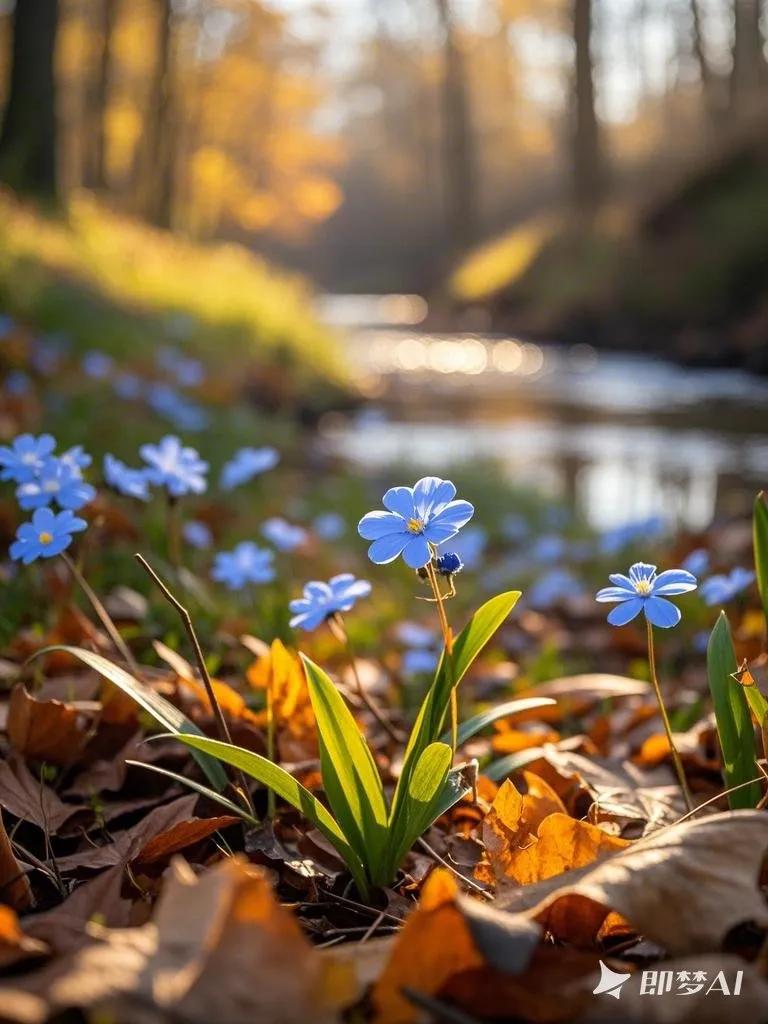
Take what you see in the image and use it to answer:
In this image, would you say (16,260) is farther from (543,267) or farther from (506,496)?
(543,267)

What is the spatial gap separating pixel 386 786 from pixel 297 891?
0.34 meters

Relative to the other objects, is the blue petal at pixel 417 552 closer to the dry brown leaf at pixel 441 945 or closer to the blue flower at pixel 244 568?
the dry brown leaf at pixel 441 945

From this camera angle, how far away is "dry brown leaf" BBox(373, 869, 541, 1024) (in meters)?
0.82

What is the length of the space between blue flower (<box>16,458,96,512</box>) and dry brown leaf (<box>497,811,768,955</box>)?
786 mm

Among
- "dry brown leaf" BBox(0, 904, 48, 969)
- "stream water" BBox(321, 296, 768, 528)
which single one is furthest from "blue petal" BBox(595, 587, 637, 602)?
"stream water" BBox(321, 296, 768, 528)

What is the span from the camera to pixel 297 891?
121 centimetres

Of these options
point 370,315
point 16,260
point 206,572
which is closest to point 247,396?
point 16,260

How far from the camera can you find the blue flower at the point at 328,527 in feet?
11.4

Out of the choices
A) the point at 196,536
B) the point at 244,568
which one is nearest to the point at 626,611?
the point at 244,568

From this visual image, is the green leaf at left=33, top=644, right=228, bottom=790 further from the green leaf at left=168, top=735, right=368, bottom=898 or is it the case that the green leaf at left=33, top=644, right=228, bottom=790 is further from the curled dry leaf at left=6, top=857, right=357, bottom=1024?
the curled dry leaf at left=6, top=857, right=357, bottom=1024

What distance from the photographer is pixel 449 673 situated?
1.13 metres

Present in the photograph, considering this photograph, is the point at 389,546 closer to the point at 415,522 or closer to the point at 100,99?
the point at 415,522

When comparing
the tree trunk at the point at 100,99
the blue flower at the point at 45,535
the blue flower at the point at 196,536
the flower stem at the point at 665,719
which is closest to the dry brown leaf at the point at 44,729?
the blue flower at the point at 45,535

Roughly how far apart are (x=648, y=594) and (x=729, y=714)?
19 centimetres
